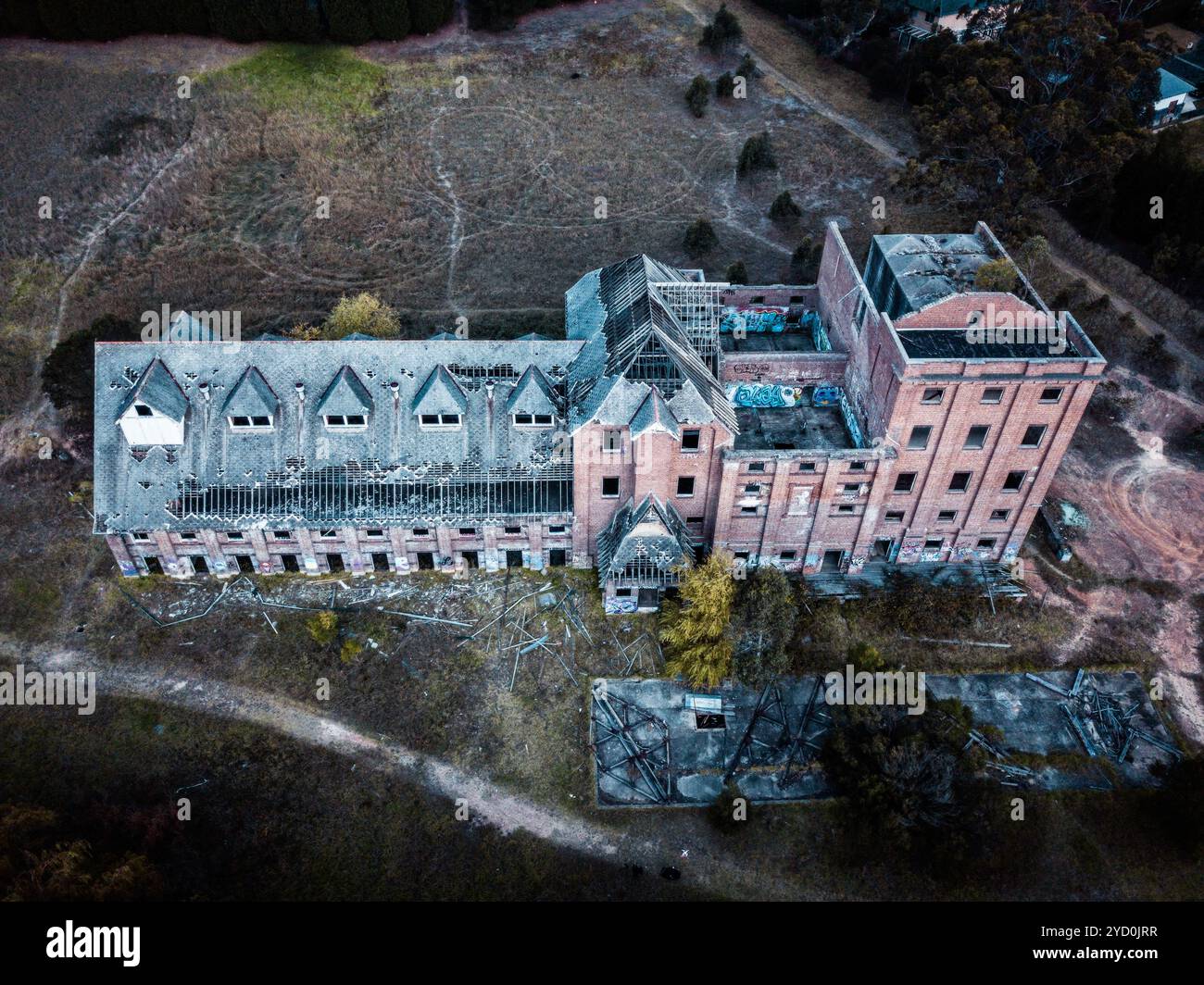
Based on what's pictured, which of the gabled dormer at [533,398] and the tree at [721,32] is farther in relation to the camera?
the tree at [721,32]

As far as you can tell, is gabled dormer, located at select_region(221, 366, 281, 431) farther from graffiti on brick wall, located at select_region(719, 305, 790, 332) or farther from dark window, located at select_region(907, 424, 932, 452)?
dark window, located at select_region(907, 424, 932, 452)

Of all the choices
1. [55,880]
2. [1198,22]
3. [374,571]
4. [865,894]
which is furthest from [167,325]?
[1198,22]

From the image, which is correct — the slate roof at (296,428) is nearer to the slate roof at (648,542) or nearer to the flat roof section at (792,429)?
the slate roof at (648,542)

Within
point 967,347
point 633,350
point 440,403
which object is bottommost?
point 440,403

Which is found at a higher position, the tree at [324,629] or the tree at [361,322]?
the tree at [361,322]

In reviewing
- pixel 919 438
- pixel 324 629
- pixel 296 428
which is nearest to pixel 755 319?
pixel 919 438

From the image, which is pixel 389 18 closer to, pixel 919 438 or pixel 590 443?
pixel 590 443

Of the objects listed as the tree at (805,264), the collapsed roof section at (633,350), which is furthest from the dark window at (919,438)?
the tree at (805,264)
